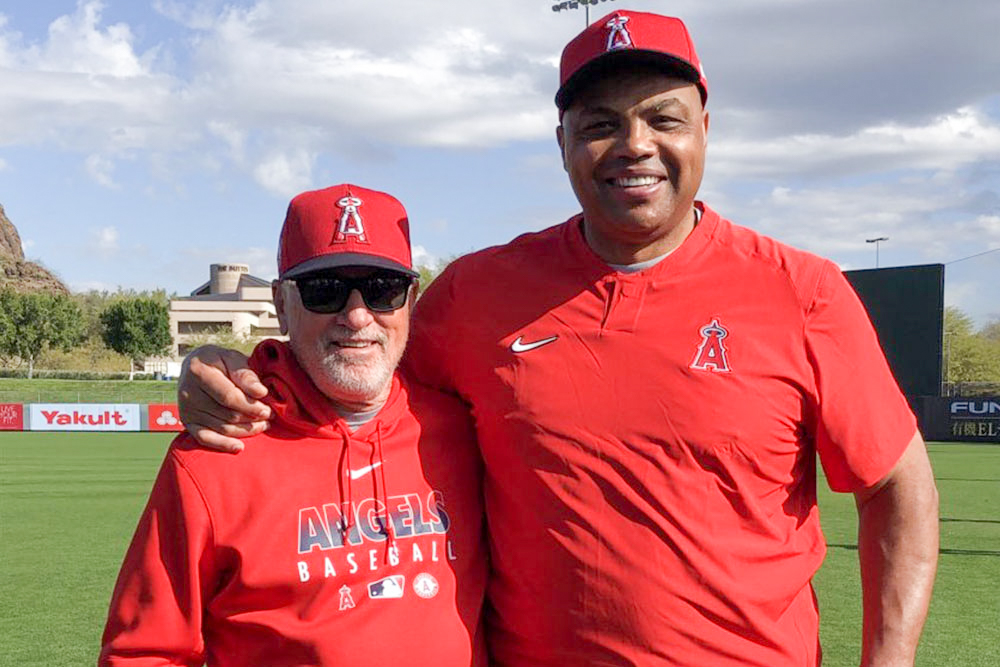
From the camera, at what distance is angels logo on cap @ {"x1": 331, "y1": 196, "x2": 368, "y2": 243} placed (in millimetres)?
2990

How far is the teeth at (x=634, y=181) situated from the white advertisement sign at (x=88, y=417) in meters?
36.3

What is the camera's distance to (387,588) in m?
2.78

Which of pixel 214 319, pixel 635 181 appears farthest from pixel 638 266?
pixel 214 319

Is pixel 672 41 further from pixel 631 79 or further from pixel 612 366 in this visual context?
pixel 612 366

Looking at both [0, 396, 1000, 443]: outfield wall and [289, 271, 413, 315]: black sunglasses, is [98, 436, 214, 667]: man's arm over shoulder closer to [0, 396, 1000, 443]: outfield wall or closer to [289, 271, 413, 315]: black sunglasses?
[289, 271, 413, 315]: black sunglasses

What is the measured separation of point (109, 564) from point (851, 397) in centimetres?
942

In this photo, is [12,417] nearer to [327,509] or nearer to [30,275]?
[327,509]

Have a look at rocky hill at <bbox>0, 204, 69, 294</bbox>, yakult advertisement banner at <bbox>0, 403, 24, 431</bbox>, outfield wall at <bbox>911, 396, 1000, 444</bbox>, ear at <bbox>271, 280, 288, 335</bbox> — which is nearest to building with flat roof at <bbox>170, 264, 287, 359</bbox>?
rocky hill at <bbox>0, 204, 69, 294</bbox>

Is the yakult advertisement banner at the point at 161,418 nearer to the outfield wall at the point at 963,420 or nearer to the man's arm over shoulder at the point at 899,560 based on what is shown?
the outfield wall at the point at 963,420

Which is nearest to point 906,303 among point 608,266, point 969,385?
point 969,385

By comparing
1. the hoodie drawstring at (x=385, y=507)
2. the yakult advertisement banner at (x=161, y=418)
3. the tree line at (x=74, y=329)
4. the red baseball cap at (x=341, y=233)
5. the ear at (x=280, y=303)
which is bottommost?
the yakult advertisement banner at (x=161, y=418)

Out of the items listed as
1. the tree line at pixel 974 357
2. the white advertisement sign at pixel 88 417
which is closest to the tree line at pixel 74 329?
the white advertisement sign at pixel 88 417

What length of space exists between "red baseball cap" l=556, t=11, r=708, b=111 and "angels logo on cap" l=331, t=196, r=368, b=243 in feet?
2.24

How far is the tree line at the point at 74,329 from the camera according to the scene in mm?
79000
